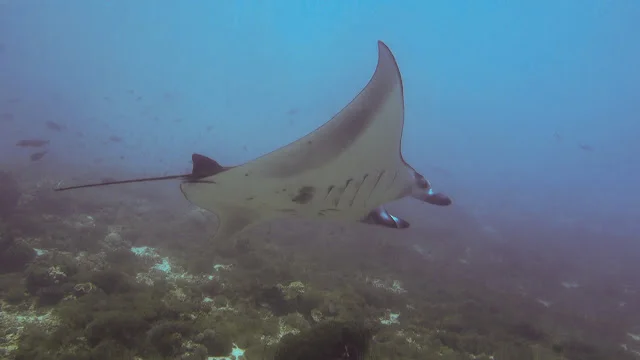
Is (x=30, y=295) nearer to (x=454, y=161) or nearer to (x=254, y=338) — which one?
(x=254, y=338)

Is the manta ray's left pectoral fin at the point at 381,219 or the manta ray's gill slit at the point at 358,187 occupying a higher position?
the manta ray's gill slit at the point at 358,187

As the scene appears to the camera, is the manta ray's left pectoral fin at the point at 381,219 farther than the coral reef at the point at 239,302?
No

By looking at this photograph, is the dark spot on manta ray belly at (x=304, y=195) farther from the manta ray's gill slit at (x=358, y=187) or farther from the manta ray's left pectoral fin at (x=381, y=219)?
the manta ray's left pectoral fin at (x=381, y=219)

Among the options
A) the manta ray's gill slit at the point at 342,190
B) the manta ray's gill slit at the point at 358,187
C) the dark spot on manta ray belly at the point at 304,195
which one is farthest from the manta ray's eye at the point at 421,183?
the dark spot on manta ray belly at the point at 304,195

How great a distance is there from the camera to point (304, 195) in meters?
2.89

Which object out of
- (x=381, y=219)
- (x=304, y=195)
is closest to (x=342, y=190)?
(x=304, y=195)

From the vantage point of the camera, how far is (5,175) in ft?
34.0

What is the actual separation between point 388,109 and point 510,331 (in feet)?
18.7

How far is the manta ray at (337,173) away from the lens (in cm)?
A: 244

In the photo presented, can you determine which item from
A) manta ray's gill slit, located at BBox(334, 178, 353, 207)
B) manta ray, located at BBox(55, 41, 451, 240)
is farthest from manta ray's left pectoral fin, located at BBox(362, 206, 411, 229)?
manta ray's gill slit, located at BBox(334, 178, 353, 207)

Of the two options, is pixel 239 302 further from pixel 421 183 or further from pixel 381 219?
pixel 421 183

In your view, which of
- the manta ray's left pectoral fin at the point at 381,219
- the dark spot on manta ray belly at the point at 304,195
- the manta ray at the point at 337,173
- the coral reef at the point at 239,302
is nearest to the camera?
the manta ray at the point at 337,173

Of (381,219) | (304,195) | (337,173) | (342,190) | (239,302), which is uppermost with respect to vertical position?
(337,173)

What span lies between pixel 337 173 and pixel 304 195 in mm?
367
